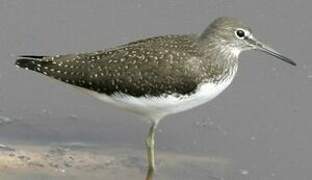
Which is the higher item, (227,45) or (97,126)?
(227,45)

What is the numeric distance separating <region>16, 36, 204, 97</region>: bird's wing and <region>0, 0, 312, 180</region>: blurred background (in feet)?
2.07

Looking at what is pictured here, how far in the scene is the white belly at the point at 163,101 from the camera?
7641 millimetres

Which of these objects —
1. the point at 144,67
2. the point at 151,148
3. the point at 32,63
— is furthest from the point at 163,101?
the point at 32,63

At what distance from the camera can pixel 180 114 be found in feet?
30.7

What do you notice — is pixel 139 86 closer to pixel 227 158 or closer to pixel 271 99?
pixel 227 158

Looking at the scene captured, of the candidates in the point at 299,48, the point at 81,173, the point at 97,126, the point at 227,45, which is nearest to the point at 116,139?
the point at 97,126

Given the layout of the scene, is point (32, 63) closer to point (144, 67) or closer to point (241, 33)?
point (144, 67)

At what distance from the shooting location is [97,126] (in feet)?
29.8

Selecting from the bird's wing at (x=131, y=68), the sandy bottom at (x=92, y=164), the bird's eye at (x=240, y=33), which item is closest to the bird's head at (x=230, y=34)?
the bird's eye at (x=240, y=33)

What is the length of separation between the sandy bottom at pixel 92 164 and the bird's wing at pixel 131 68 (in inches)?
34.3

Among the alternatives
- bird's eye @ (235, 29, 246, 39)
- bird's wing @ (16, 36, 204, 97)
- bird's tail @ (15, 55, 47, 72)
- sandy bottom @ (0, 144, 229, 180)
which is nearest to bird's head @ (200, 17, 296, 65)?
bird's eye @ (235, 29, 246, 39)

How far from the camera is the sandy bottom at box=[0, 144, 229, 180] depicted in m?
7.94

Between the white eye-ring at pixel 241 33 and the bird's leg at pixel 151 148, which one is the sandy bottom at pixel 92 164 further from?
the white eye-ring at pixel 241 33

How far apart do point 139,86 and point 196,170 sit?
1.24 meters
